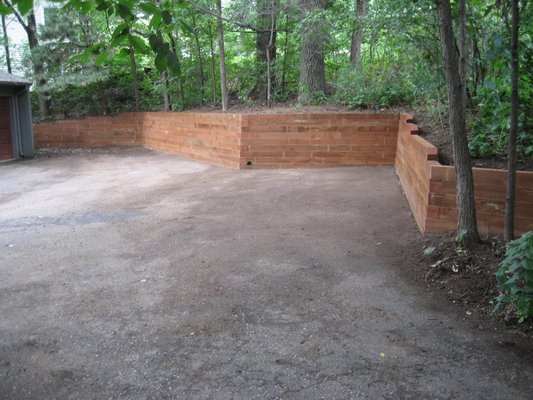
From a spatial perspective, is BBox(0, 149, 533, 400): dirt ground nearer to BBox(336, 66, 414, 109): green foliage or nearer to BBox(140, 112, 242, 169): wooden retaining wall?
BBox(140, 112, 242, 169): wooden retaining wall

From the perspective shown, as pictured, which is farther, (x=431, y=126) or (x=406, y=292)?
(x=431, y=126)

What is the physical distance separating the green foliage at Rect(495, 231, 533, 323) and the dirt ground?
221mm

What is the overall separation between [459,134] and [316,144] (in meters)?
5.93

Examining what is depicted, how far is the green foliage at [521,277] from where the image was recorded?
325 centimetres

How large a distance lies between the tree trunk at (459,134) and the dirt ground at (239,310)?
0.68 m

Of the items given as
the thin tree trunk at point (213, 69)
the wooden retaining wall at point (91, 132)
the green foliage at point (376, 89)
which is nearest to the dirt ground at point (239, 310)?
the green foliage at point (376, 89)

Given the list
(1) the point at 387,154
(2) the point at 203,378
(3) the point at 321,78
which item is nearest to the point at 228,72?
(3) the point at 321,78

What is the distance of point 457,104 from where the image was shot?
4.47m

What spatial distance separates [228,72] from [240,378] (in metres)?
13.9

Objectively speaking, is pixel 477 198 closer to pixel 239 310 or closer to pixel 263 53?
pixel 239 310

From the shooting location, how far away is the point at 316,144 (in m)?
10.4

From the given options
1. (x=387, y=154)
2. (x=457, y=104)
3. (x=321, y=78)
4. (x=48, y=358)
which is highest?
(x=321, y=78)

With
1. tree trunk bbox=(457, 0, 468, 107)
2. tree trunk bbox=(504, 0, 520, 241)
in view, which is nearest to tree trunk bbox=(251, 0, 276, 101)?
tree trunk bbox=(457, 0, 468, 107)

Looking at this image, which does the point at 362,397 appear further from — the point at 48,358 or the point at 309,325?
the point at 48,358
